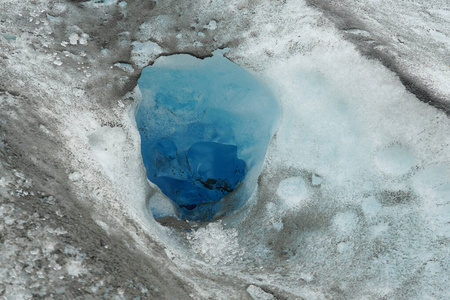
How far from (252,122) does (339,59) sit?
9.56 ft

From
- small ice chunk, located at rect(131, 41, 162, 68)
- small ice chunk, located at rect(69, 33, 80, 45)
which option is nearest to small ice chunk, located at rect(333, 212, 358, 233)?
small ice chunk, located at rect(131, 41, 162, 68)

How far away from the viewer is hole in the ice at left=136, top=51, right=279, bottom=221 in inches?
317

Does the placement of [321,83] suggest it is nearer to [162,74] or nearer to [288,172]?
[288,172]

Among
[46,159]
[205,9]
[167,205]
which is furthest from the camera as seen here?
[205,9]

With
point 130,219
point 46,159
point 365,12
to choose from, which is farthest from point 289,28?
point 46,159

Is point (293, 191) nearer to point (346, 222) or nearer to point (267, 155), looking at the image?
point (267, 155)

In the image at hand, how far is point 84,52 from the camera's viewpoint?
25.1 ft

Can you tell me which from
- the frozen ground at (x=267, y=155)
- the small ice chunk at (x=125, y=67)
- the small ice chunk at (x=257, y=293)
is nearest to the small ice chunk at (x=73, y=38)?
the frozen ground at (x=267, y=155)

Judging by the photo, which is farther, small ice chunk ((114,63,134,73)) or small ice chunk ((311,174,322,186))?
small ice chunk ((114,63,134,73))

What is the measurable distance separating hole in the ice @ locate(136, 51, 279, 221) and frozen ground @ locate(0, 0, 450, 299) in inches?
19.7

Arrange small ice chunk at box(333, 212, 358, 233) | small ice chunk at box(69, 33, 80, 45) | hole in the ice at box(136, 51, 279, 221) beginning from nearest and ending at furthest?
small ice chunk at box(333, 212, 358, 233) < small ice chunk at box(69, 33, 80, 45) < hole in the ice at box(136, 51, 279, 221)

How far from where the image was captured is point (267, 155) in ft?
25.3

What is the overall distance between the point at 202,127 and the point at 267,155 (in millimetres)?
2089

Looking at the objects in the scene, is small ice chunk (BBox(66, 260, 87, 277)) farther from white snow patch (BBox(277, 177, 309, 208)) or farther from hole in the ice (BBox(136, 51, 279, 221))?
white snow patch (BBox(277, 177, 309, 208))
